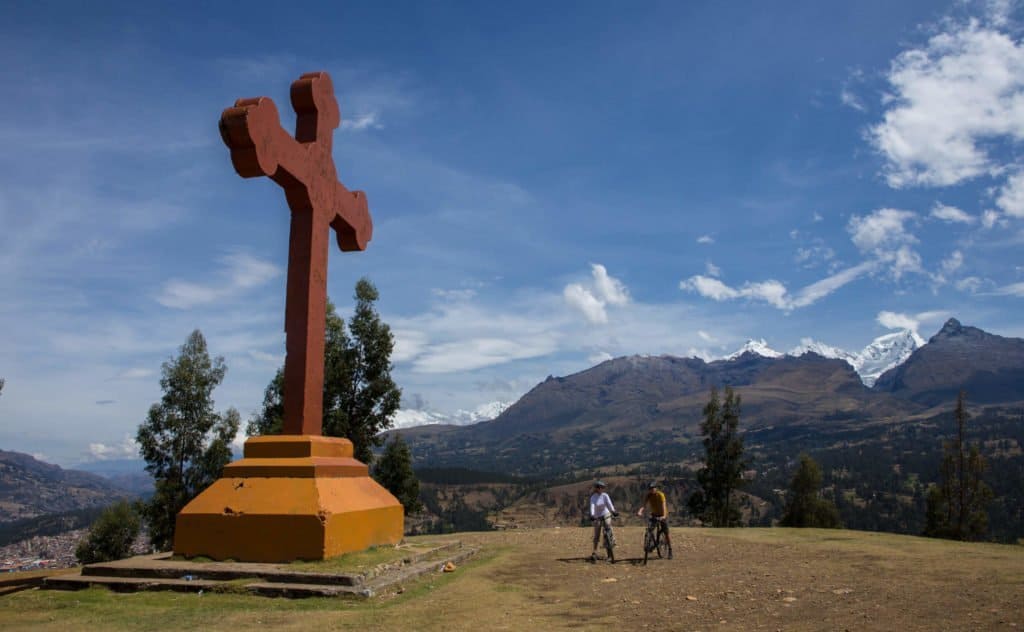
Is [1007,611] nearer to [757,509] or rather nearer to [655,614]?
[655,614]

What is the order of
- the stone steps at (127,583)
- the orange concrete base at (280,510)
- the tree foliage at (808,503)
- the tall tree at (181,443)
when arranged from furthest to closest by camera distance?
the tree foliage at (808,503), the tall tree at (181,443), the orange concrete base at (280,510), the stone steps at (127,583)

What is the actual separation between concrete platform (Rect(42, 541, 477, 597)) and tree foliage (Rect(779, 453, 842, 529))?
169 ft

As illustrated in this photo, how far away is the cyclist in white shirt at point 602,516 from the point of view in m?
15.5

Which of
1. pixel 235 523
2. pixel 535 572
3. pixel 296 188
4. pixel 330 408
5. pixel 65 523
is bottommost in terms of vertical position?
pixel 65 523

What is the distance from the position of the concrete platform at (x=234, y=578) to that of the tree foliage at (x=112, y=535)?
29.8 metres

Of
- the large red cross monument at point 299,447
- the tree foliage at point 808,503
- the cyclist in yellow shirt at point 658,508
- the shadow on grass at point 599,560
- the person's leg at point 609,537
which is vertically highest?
the large red cross monument at point 299,447

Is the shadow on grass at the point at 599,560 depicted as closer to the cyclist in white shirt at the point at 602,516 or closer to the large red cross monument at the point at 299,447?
the cyclist in white shirt at the point at 602,516

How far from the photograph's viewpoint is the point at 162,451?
96.3 ft

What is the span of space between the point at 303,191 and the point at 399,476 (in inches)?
767

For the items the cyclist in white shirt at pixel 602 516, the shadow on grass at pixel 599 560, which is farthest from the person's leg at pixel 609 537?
the shadow on grass at pixel 599 560

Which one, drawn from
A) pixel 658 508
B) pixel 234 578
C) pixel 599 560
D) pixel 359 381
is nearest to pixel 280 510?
pixel 234 578

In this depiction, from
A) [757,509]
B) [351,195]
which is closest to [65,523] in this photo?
[757,509]

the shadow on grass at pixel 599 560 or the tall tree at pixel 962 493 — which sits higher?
the shadow on grass at pixel 599 560

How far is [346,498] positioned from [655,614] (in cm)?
613
